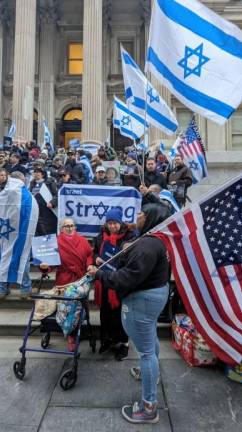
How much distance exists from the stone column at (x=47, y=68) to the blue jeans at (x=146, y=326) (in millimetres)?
24744

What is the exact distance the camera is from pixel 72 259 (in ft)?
16.6

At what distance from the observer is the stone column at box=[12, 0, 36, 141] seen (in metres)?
21.5

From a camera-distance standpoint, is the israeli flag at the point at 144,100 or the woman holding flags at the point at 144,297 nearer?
the woman holding flags at the point at 144,297

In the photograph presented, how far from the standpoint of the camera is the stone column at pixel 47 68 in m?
27.4

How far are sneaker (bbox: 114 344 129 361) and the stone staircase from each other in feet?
1.94

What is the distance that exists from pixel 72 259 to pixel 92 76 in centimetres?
1873

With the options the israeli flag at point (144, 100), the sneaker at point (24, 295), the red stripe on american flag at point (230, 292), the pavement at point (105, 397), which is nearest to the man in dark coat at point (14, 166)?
the israeli flag at point (144, 100)

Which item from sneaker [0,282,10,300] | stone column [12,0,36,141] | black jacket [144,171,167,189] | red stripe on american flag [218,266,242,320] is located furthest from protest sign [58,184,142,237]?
stone column [12,0,36,141]

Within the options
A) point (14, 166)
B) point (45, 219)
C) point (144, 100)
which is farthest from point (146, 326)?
point (14, 166)

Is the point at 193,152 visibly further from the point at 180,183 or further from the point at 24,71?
the point at 24,71

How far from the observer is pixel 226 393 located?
13.7 ft

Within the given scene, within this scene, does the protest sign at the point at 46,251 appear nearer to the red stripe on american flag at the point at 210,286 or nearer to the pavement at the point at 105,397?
the pavement at the point at 105,397

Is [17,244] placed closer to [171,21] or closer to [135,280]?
[135,280]

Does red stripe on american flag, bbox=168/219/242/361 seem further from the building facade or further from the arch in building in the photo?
the arch in building
